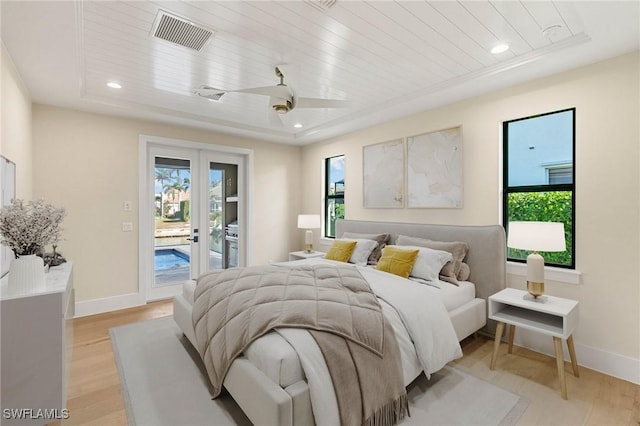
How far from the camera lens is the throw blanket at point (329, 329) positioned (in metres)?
1.68

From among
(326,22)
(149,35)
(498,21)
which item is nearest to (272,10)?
(326,22)

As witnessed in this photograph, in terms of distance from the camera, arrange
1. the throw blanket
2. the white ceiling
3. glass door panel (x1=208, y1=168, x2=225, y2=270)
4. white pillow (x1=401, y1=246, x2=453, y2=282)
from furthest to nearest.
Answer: glass door panel (x1=208, y1=168, x2=225, y2=270)
white pillow (x1=401, y1=246, x2=453, y2=282)
the white ceiling
the throw blanket

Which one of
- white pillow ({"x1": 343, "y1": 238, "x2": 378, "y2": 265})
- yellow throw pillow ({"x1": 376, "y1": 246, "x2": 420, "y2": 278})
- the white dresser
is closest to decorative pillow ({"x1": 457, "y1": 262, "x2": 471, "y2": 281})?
yellow throw pillow ({"x1": 376, "y1": 246, "x2": 420, "y2": 278})

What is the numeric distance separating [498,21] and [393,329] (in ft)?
7.25

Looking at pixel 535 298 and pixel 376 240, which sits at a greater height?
pixel 376 240

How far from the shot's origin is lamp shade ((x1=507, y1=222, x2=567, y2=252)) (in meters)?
2.32

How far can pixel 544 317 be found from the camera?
2.50 meters

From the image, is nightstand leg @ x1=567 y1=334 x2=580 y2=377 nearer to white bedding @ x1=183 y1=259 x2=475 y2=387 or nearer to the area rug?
the area rug

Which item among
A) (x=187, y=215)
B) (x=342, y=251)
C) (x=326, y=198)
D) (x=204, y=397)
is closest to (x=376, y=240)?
(x=342, y=251)

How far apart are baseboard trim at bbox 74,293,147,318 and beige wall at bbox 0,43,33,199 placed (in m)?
1.44

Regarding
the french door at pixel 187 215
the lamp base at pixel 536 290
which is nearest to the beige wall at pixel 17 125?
the french door at pixel 187 215

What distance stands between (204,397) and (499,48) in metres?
3.45

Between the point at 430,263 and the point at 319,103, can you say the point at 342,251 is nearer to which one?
the point at 430,263

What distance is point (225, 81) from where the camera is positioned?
3.02m
